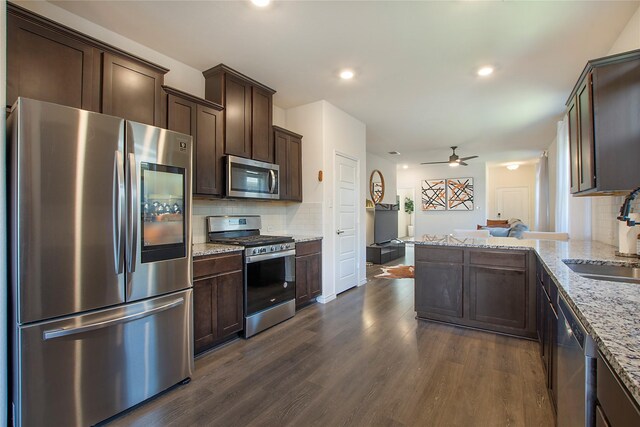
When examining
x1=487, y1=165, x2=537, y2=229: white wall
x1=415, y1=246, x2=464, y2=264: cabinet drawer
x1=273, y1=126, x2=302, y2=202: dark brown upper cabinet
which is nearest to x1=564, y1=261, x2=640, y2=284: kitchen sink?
x1=415, y1=246, x2=464, y2=264: cabinet drawer

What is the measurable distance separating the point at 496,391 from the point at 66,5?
13.3 ft

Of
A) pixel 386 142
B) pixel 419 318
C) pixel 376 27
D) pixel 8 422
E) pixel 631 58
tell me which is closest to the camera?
pixel 8 422

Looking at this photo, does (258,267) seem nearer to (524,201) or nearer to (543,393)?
(543,393)

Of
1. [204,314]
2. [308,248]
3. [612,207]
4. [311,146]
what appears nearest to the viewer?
[204,314]

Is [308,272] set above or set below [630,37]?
below

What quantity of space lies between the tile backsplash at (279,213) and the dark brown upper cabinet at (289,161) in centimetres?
24

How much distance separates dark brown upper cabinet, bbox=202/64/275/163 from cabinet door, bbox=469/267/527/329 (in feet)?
8.53

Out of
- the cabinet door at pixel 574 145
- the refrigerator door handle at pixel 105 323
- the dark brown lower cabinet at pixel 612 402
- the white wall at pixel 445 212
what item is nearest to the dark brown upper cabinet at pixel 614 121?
the cabinet door at pixel 574 145

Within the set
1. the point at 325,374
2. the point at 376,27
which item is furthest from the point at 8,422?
the point at 376,27

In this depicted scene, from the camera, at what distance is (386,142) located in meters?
6.36

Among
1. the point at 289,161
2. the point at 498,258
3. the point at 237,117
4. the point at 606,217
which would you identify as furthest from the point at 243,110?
the point at 606,217

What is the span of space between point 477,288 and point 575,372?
195 centimetres

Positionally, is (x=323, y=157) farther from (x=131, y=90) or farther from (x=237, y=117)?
(x=131, y=90)

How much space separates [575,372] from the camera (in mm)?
1109
